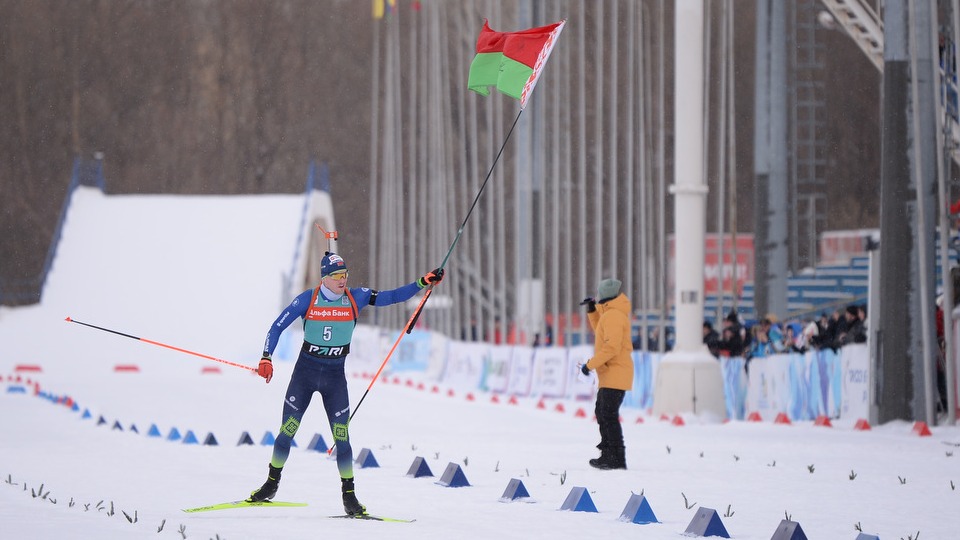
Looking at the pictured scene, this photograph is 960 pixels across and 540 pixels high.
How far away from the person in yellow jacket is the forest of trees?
61.8 metres

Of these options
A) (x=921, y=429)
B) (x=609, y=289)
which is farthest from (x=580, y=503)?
(x=921, y=429)

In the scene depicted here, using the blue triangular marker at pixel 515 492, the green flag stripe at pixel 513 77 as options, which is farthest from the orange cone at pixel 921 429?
the blue triangular marker at pixel 515 492

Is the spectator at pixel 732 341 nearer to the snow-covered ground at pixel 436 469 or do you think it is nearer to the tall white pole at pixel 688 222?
the tall white pole at pixel 688 222

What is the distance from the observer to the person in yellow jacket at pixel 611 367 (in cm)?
1547

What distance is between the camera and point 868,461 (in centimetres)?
1633

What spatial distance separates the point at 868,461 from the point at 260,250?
42598 millimetres

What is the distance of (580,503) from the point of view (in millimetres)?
11891

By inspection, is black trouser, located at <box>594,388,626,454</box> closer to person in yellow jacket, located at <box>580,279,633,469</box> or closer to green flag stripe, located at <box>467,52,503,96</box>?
person in yellow jacket, located at <box>580,279,633,469</box>

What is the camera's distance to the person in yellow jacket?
15.5 meters

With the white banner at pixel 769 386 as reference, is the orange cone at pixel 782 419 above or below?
below

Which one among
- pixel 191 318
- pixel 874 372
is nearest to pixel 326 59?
pixel 191 318

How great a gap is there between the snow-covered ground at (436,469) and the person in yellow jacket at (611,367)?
34 cm

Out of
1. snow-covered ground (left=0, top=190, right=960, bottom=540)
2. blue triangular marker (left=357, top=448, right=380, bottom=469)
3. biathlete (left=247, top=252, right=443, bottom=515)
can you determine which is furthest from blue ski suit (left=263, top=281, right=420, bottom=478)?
blue triangular marker (left=357, top=448, right=380, bottom=469)

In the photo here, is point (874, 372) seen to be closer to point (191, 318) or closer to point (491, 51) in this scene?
point (491, 51)
